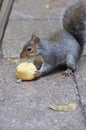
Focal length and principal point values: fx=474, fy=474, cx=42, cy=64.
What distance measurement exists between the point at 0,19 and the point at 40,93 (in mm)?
2077

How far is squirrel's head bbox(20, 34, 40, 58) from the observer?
4230 mm

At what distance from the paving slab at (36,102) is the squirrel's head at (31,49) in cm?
26

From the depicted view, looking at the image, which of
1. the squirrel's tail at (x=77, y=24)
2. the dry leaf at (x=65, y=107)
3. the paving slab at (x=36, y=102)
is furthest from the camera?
the squirrel's tail at (x=77, y=24)

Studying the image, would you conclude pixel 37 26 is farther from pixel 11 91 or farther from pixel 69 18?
pixel 11 91

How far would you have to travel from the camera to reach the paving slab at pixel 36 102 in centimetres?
356

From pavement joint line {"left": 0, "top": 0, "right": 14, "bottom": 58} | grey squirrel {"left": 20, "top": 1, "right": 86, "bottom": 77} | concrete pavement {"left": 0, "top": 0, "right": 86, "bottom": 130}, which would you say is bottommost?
pavement joint line {"left": 0, "top": 0, "right": 14, "bottom": 58}

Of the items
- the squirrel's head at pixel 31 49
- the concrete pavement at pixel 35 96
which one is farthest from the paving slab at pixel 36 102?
the squirrel's head at pixel 31 49

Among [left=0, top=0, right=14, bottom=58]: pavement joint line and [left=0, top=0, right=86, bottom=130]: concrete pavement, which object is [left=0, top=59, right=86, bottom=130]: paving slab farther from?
[left=0, top=0, right=14, bottom=58]: pavement joint line

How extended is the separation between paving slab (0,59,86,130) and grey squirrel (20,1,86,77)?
0.48 ft

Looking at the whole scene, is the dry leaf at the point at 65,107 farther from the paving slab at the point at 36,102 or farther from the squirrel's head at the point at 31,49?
the squirrel's head at the point at 31,49

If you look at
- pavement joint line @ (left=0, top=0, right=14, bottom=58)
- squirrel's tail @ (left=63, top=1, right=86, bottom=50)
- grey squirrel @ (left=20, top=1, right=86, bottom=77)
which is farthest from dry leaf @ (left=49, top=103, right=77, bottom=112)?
pavement joint line @ (left=0, top=0, right=14, bottom=58)

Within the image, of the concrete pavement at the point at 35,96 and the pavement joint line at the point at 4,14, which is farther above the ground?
the concrete pavement at the point at 35,96

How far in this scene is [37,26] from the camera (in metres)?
5.73

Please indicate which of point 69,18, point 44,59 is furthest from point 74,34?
point 44,59
